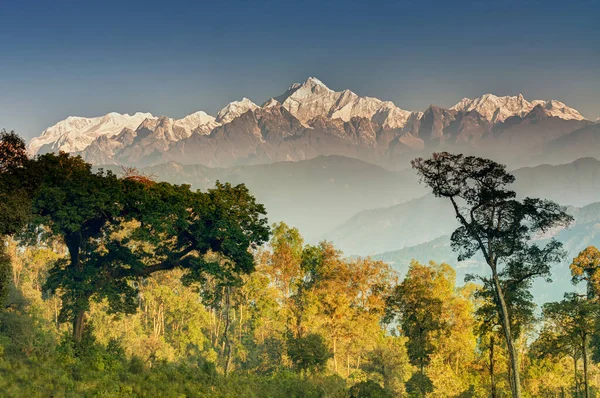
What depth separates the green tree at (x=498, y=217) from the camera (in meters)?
26.4

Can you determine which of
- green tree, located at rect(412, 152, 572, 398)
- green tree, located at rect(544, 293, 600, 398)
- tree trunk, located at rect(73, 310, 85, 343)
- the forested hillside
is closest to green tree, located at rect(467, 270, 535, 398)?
the forested hillside

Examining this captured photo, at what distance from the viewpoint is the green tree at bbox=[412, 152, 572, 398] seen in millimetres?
26359

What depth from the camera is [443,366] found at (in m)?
36.2

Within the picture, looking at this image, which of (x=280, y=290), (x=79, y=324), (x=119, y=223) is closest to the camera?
(x=79, y=324)

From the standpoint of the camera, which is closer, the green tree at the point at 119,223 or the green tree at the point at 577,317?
the green tree at the point at 119,223

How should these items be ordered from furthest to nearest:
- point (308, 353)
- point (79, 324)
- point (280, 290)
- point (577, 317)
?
point (280, 290)
point (308, 353)
point (577, 317)
point (79, 324)

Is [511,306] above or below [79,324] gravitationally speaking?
below

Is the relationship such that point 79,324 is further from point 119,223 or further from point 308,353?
point 308,353

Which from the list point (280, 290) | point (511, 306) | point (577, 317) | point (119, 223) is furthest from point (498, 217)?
point (280, 290)

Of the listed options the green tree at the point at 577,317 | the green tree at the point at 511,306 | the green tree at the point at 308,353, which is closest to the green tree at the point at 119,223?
the green tree at the point at 308,353

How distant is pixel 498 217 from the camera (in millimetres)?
26812

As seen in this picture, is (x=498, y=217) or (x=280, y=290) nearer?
(x=498, y=217)

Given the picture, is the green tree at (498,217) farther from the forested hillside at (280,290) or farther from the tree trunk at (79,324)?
the tree trunk at (79,324)

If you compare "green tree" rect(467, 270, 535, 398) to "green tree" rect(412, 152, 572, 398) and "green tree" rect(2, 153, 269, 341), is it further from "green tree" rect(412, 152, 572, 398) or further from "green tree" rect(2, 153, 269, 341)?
"green tree" rect(2, 153, 269, 341)
